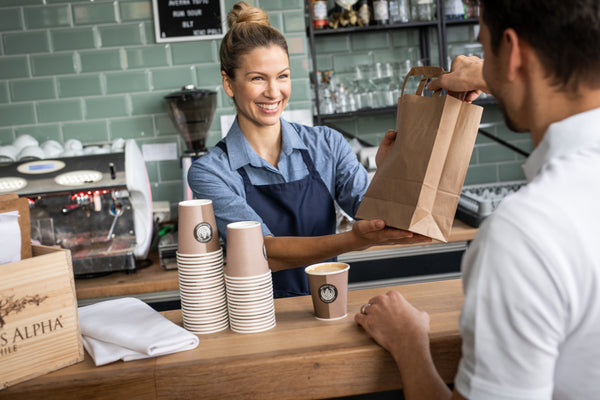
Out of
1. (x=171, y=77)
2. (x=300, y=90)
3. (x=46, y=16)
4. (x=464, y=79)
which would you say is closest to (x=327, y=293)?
(x=464, y=79)

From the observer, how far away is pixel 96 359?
49.2 inches

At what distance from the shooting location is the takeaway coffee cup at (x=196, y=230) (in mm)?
1334

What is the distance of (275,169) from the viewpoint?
1.97 m

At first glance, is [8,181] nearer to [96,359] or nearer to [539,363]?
[96,359]

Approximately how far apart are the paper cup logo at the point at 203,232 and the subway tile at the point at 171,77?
1.90 m

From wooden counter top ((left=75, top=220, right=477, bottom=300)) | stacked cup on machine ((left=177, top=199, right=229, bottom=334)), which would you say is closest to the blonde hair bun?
stacked cup on machine ((left=177, top=199, right=229, bottom=334))

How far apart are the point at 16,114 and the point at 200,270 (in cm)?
220

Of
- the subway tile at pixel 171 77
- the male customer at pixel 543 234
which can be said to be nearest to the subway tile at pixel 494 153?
the subway tile at pixel 171 77

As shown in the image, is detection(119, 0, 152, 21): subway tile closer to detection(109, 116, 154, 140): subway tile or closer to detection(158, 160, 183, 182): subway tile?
detection(109, 116, 154, 140): subway tile

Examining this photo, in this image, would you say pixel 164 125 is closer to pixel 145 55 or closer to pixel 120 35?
pixel 145 55

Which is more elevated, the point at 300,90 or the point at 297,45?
the point at 297,45

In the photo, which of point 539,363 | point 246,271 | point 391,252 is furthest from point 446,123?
point 391,252

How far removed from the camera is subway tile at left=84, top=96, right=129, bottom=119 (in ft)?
10.1

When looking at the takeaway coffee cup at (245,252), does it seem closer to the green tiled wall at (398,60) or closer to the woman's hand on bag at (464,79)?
the woman's hand on bag at (464,79)
